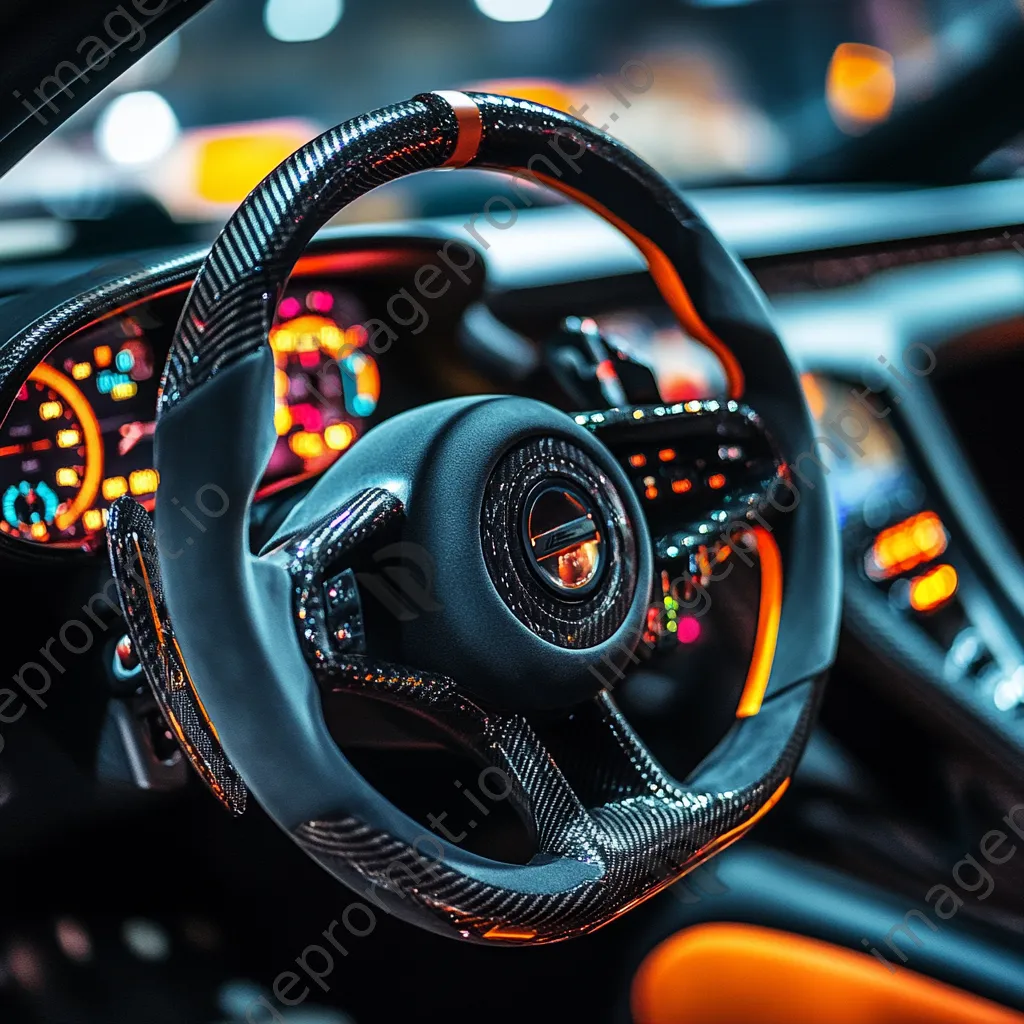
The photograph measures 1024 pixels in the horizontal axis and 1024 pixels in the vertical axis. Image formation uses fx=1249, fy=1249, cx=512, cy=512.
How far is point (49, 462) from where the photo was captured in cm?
100

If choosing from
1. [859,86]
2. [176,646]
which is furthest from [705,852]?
[859,86]

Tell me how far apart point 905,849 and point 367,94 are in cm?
135

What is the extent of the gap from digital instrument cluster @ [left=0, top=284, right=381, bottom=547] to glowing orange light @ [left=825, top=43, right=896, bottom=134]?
152 centimetres

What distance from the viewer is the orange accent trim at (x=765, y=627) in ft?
3.26

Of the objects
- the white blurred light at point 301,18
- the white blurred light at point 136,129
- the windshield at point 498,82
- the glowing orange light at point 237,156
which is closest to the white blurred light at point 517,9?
the windshield at point 498,82

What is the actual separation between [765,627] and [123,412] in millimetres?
575

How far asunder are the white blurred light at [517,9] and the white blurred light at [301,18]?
1.21ft

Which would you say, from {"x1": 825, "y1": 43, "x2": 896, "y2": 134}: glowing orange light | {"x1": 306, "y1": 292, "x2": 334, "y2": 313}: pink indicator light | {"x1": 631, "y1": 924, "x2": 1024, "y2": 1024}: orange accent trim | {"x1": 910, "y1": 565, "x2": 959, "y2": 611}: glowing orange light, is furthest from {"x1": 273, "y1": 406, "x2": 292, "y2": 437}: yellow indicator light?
{"x1": 825, "y1": 43, "x2": 896, "y2": 134}: glowing orange light

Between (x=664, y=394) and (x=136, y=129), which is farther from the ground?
(x=136, y=129)

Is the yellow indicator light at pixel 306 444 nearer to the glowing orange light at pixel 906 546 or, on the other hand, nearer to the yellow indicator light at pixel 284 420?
the yellow indicator light at pixel 284 420

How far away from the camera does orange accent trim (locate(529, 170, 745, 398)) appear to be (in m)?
0.93

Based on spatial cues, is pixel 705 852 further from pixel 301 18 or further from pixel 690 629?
pixel 301 18

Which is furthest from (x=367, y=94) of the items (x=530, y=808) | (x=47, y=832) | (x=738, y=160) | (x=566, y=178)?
(x=530, y=808)

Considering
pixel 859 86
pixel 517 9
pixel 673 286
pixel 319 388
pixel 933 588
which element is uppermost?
pixel 517 9
